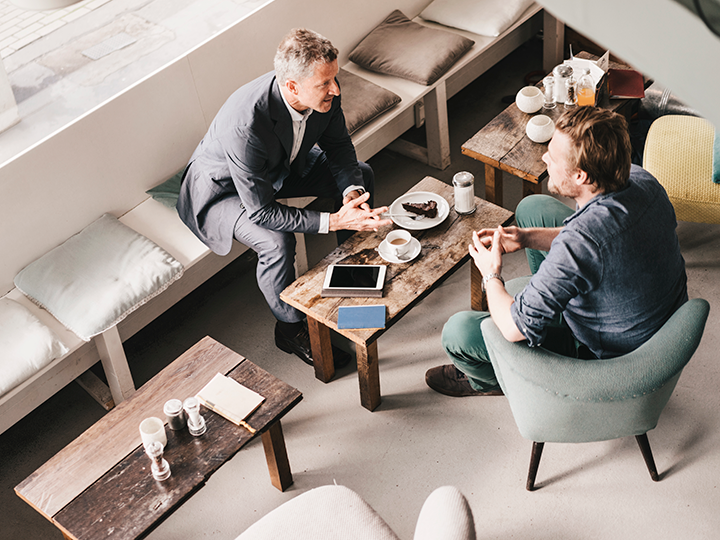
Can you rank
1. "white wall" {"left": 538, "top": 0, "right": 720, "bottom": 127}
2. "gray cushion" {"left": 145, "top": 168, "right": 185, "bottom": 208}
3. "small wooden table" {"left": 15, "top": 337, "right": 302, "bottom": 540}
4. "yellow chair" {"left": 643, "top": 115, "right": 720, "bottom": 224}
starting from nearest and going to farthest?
"white wall" {"left": 538, "top": 0, "right": 720, "bottom": 127}
"small wooden table" {"left": 15, "top": 337, "right": 302, "bottom": 540}
"yellow chair" {"left": 643, "top": 115, "right": 720, "bottom": 224}
"gray cushion" {"left": 145, "top": 168, "right": 185, "bottom": 208}

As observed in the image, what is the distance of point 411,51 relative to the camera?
368cm

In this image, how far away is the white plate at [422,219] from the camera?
8.93ft

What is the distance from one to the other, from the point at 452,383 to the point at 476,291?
1.52 ft

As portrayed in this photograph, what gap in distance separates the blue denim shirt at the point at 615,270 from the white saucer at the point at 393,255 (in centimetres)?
67

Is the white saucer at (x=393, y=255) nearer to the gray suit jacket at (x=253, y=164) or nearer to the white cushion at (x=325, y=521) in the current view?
the gray suit jacket at (x=253, y=164)

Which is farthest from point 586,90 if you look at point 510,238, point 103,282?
point 103,282

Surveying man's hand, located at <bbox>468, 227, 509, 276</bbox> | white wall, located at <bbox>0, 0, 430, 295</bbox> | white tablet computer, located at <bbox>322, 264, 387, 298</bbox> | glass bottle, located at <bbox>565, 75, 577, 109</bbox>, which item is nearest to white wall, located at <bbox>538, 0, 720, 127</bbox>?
man's hand, located at <bbox>468, 227, 509, 276</bbox>

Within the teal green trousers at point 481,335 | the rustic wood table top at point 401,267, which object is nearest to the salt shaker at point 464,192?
the rustic wood table top at point 401,267

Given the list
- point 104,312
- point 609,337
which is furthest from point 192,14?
point 609,337

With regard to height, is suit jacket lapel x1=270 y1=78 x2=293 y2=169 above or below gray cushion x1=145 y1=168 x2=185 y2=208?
above

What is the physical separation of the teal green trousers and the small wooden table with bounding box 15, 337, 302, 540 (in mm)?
545

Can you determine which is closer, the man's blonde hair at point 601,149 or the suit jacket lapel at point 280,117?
the man's blonde hair at point 601,149

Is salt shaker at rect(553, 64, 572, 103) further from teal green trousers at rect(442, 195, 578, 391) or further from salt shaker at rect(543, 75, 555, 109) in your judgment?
teal green trousers at rect(442, 195, 578, 391)

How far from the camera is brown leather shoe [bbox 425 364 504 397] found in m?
2.72
